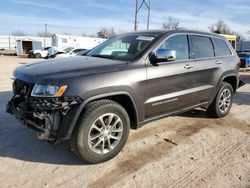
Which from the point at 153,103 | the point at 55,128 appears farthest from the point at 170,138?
the point at 55,128

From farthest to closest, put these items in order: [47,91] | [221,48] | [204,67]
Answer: [221,48] → [204,67] → [47,91]

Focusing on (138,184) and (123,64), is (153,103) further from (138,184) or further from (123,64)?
(138,184)

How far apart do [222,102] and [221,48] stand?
1139 mm

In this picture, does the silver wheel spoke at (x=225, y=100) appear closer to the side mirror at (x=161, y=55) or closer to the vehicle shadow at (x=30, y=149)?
the side mirror at (x=161, y=55)

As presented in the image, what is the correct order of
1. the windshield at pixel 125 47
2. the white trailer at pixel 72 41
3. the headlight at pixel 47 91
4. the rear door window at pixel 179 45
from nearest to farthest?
the headlight at pixel 47 91 < the windshield at pixel 125 47 < the rear door window at pixel 179 45 < the white trailer at pixel 72 41

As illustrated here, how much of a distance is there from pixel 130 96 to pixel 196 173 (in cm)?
132

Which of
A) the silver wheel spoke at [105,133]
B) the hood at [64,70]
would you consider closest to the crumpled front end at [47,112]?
the hood at [64,70]

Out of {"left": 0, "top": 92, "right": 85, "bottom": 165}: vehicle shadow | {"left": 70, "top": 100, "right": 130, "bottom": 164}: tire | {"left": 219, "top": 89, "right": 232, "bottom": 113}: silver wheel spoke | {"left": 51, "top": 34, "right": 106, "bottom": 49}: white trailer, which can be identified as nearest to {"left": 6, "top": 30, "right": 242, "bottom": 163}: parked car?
{"left": 70, "top": 100, "right": 130, "bottom": 164}: tire

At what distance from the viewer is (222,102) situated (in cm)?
569

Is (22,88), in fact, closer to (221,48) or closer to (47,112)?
(47,112)

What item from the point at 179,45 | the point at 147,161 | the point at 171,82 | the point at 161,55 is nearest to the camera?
the point at 147,161

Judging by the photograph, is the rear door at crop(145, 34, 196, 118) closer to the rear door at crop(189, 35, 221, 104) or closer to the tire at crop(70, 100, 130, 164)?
the rear door at crop(189, 35, 221, 104)

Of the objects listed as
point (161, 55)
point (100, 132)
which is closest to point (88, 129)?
point (100, 132)

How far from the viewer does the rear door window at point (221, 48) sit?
5.45 m
